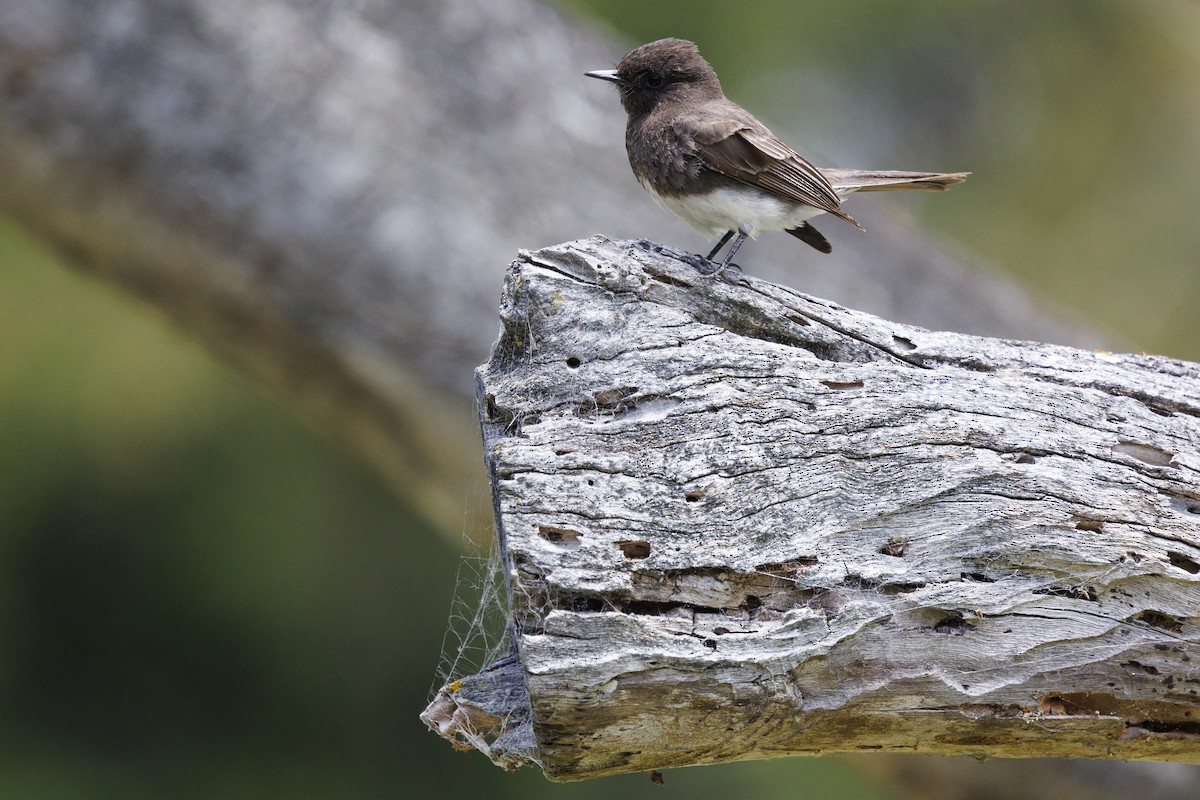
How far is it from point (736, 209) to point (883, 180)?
0.49m

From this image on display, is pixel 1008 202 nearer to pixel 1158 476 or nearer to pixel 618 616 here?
pixel 1158 476

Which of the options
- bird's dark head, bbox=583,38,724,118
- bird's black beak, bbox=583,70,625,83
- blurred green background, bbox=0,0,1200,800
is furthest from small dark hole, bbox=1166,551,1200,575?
blurred green background, bbox=0,0,1200,800

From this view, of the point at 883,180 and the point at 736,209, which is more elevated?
the point at 883,180

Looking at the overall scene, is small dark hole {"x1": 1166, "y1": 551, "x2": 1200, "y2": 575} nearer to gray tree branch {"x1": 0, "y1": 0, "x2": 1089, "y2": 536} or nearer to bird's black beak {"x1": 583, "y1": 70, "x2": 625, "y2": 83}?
bird's black beak {"x1": 583, "y1": 70, "x2": 625, "y2": 83}

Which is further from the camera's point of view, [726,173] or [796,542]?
[726,173]

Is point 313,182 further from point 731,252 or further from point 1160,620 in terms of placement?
point 1160,620

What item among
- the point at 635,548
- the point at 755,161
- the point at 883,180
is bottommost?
the point at 635,548

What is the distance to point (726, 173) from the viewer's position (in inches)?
103

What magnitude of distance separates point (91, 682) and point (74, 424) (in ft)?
4.78

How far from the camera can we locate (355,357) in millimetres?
4414

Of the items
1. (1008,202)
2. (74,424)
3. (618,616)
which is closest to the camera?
(618,616)

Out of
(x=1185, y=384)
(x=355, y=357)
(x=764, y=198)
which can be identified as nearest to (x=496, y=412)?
(x=764, y=198)

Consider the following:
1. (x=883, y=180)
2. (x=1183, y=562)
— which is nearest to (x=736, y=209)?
(x=883, y=180)

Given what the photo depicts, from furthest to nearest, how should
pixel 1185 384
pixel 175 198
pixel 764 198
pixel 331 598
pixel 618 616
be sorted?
1. pixel 331 598
2. pixel 175 198
3. pixel 764 198
4. pixel 1185 384
5. pixel 618 616
